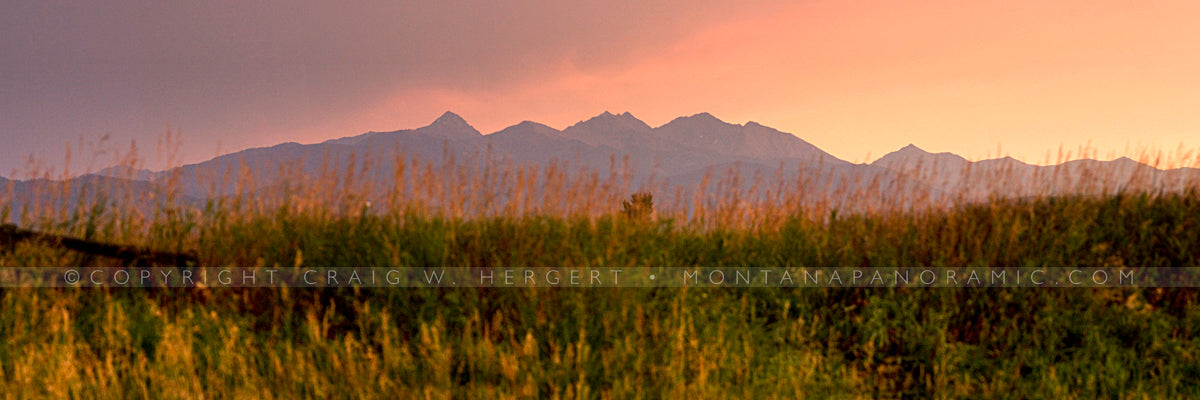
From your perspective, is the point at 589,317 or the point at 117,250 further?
the point at 117,250

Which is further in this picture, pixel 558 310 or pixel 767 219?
pixel 767 219

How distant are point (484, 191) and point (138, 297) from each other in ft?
8.73

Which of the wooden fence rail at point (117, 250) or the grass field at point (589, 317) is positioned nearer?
the grass field at point (589, 317)

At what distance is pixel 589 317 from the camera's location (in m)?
3.79

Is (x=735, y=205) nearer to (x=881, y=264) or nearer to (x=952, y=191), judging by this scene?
(x=881, y=264)

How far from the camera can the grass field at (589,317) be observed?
3.32m

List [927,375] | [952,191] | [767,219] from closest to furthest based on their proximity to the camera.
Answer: [927,375]
[767,219]
[952,191]

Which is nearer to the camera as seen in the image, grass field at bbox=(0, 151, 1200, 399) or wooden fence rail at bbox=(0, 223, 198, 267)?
grass field at bbox=(0, 151, 1200, 399)

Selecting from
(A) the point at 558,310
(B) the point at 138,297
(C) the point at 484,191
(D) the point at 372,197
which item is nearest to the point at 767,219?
(C) the point at 484,191

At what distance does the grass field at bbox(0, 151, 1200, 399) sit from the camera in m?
3.32

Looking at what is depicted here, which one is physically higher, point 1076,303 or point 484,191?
point 484,191

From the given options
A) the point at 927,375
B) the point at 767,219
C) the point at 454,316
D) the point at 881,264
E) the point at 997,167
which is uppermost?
the point at 997,167

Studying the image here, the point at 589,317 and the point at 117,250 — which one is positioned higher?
the point at 117,250

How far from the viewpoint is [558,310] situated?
386cm
